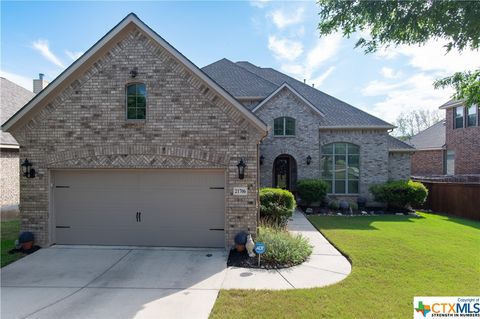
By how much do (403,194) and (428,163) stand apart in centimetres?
1416

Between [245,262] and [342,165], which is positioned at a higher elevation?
[342,165]

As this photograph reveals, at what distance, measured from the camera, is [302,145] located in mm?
14594

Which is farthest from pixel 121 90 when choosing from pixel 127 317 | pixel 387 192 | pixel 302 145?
pixel 387 192

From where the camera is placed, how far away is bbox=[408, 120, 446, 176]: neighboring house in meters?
22.1

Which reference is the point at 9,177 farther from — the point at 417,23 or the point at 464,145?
the point at 464,145

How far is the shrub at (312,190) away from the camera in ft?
43.9

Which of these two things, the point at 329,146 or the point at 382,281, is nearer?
the point at 382,281

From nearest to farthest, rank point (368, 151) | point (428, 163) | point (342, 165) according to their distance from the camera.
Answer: point (368, 151) → point (342, 165) → point (428, 163)

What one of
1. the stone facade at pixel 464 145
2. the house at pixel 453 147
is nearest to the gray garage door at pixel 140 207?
the house at pixel 453 147

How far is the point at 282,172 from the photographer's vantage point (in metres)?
16.3

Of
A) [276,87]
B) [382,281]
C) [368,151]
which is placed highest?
[276,87]

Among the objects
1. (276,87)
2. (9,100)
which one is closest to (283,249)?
(276,87)

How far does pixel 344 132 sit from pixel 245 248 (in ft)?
36.0

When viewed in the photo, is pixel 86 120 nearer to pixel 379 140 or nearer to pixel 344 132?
pixel 344 132
